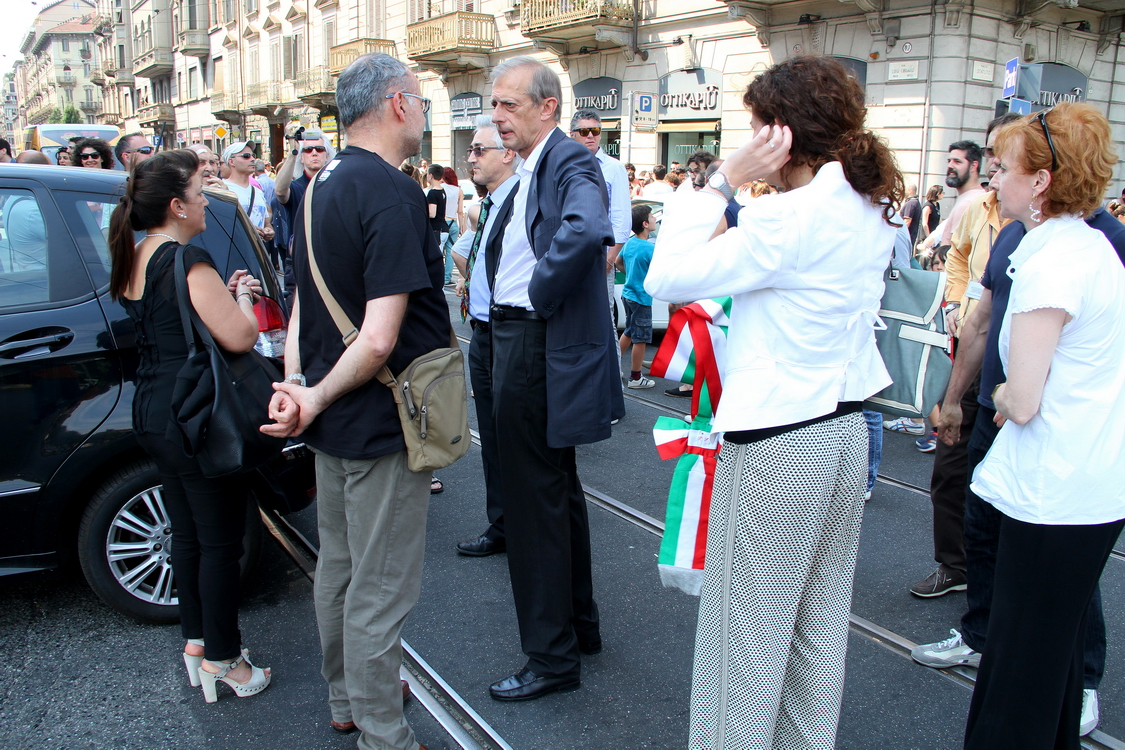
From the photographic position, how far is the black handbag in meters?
2.46

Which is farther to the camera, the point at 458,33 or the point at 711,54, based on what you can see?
the point at 458,33

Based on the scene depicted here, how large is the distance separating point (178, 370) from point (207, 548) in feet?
2.05

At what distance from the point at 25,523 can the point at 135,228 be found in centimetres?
126

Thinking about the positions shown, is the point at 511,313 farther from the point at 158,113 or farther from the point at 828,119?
the point at 158,113

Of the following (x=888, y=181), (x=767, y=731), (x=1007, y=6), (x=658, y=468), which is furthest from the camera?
(x=1007, y=6)

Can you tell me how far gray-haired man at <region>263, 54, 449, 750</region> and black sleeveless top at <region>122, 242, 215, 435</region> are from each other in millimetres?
401

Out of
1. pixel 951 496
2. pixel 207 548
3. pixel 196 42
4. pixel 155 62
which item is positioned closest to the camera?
pixel 207 548

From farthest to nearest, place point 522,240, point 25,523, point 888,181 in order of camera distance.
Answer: point 25,523, point 522,240, point 888,181

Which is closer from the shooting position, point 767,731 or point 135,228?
point 767,731

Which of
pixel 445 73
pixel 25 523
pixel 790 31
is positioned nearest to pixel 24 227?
pixel 25 523

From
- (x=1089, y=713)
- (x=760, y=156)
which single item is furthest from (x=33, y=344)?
(x=1089, y=713)

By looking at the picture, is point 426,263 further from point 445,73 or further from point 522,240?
point 445,73

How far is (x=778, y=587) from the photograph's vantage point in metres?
1.96

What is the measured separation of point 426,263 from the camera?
226 cm
